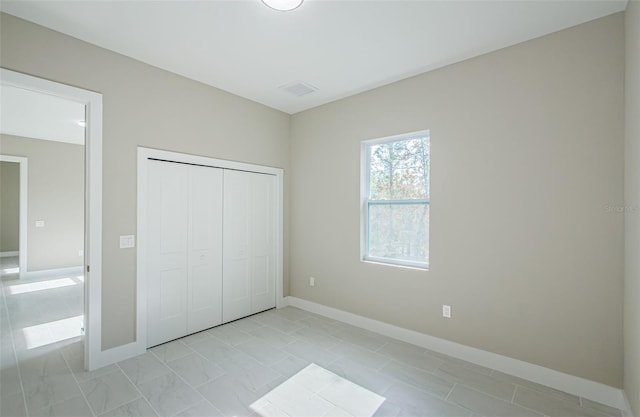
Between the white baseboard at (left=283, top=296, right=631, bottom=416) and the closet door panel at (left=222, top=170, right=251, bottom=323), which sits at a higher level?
the closet door panel at (left=222, top=170, right=251, bottom=323)

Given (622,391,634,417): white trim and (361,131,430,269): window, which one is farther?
(361,131,430,269): window

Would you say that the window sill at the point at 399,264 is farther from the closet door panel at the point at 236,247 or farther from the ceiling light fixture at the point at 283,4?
the ceiling light fixture at the point at 283,4

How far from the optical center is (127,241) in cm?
288

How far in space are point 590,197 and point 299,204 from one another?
3.19 metres

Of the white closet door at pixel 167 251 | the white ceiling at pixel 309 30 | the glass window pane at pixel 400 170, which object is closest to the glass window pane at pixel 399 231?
the glass window pane at pixel 400 170

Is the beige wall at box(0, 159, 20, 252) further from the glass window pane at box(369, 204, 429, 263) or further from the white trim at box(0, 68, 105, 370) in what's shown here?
the glass window pane at box(369, 204, 429, 263)

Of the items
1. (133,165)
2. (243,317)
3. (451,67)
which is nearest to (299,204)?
(243,317)

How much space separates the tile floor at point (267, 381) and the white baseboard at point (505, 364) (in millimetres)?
66

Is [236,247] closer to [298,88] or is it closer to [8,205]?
[298,88]

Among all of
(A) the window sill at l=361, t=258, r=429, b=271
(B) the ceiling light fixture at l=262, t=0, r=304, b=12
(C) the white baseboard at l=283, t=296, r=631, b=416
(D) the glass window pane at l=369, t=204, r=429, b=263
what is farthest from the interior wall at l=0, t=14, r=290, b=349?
(C) the white baseboard at l=283, t=296, r=631, b=416

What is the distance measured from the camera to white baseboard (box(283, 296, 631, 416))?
7.21 feet

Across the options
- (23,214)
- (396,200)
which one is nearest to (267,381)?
(396,200)

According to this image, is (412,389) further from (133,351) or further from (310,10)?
(310,10)

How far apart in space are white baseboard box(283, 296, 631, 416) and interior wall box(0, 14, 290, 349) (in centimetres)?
251
